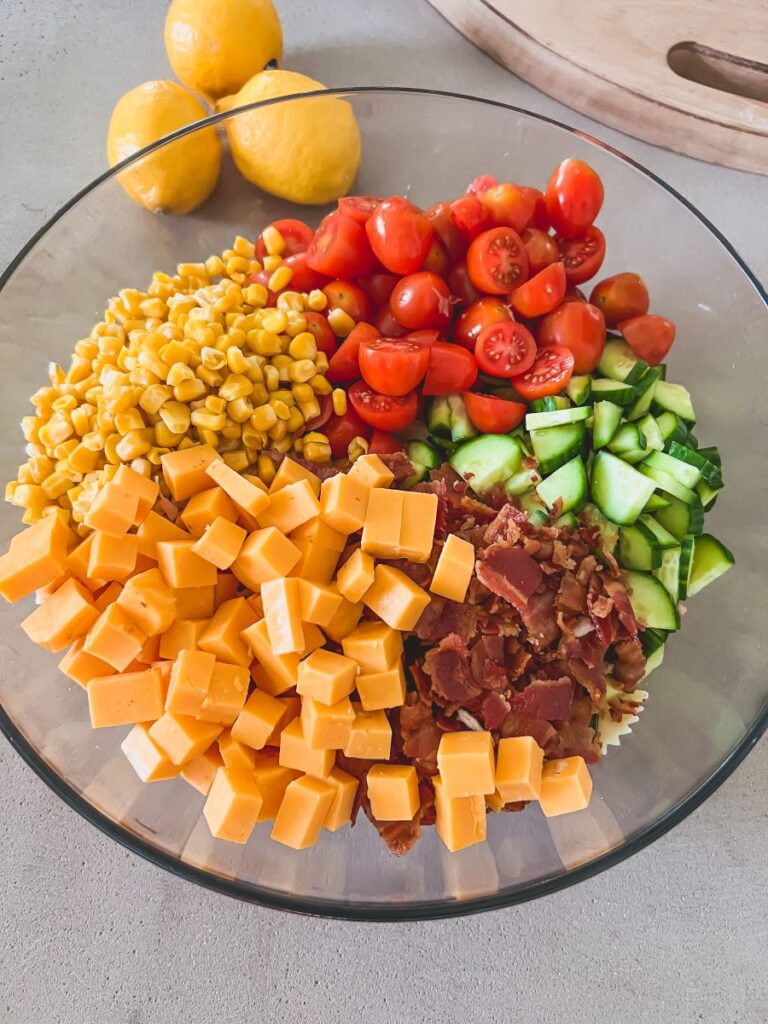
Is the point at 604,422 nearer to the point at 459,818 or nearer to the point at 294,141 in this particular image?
the point at 459,818

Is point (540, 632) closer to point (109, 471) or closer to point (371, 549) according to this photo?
point (371, 549)

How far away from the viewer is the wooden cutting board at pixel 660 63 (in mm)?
2020

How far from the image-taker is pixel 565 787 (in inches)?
53.1

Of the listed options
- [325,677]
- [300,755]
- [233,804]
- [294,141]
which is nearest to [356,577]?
[325,677]

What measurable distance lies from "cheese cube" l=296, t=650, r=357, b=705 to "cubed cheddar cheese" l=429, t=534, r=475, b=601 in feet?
0.71

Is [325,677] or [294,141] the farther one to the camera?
[294,141]

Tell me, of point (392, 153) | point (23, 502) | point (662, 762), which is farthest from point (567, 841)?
point (392, 153)

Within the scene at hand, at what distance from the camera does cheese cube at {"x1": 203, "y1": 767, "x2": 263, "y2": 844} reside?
50.3 inches

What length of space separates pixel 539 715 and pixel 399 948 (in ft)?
2.19

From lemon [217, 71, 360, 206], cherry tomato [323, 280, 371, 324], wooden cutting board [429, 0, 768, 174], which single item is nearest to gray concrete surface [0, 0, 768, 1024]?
cherry tomato [323, 280, 371, 324]

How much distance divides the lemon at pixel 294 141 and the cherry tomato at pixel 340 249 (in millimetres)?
197

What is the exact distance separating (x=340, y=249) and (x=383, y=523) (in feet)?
2.12

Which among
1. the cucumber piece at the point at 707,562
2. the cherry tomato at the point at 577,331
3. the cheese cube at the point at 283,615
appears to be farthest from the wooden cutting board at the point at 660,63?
the cheese cube at the point at 283,615

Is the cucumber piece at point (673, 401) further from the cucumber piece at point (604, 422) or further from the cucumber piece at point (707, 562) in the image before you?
the cucumber piece at point (707, 562)
